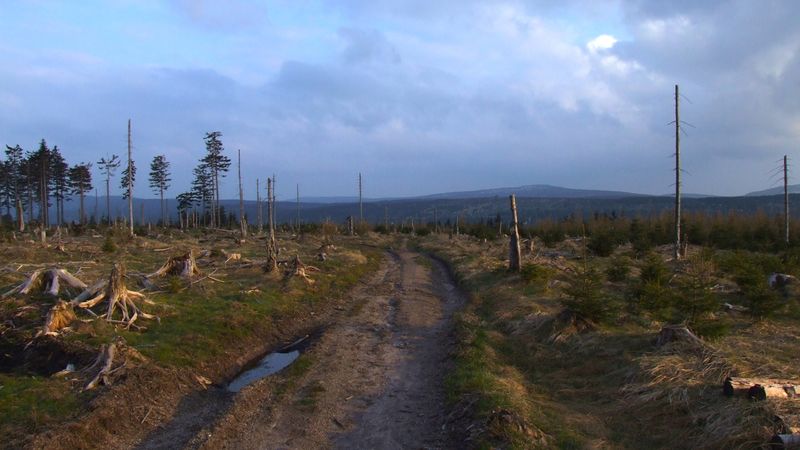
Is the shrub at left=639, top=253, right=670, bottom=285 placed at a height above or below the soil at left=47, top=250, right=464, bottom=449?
above

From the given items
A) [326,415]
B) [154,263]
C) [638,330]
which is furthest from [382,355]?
[154,263]

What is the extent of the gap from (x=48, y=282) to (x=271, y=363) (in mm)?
7027

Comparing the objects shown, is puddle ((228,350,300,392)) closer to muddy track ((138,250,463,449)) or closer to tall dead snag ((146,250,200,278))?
muddy track ((138,250,463,449))

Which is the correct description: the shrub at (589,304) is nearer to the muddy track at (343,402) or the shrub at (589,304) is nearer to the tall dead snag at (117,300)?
the muddy track at (343,402)

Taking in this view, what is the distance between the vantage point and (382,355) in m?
11.1

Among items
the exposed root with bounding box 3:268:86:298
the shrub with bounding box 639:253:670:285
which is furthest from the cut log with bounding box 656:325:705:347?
the exposed root with bounding box 3:268:86:298

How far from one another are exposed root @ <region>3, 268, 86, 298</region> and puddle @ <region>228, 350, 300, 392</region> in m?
5.89

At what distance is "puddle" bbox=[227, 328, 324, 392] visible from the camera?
9.62m

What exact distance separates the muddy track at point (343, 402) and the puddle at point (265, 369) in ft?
1.27

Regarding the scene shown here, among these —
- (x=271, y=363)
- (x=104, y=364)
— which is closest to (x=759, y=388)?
(x=271, y=363)

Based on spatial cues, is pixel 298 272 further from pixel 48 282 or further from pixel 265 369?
pixel 265 369

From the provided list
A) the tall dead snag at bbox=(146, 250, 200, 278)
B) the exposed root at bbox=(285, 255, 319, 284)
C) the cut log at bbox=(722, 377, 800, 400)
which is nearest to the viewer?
the cut log at bbox=(722, 377, 800, 400)

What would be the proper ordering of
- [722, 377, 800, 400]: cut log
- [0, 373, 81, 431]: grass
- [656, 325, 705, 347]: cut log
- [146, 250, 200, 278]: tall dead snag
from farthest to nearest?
[146, 250, 200, 278]: tall dead snag, [656, 325, 705, 347]: cut log, [0, 373, 81, 431]: grass, [722, 377, 800, 400]: cut log

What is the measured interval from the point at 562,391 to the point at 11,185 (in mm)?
72906
